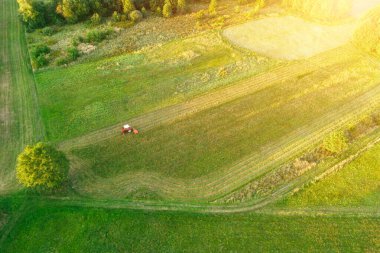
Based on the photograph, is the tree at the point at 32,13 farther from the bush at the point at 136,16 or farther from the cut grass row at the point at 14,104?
the bush at the point at 136,16

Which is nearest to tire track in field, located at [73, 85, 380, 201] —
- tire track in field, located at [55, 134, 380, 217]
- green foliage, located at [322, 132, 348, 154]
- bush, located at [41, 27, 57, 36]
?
tire track in field, located at [55, 134, 380, 217]

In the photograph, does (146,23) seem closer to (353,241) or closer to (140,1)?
(140,1)

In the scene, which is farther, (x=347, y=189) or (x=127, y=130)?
(x=127, y=130)

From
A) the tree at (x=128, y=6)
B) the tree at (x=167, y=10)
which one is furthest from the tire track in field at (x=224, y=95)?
the tree at (x=128, y=6)

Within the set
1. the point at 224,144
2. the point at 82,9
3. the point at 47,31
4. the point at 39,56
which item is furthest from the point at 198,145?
the point at 82,9

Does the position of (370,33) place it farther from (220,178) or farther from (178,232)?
(178,232)

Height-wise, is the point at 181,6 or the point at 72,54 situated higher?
the point at 181,6

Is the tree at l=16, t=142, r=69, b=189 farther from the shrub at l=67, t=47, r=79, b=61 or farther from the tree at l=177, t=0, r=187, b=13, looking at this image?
the tree at l=177, t=0, r=187, b=13
